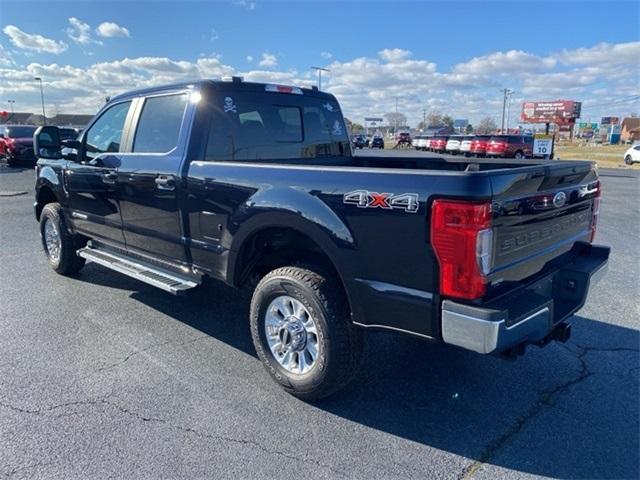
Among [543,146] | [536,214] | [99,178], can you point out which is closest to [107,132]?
[99,178]

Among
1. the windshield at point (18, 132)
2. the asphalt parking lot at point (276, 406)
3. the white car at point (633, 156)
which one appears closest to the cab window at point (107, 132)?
the asphalt parking lot at point (276, 406)

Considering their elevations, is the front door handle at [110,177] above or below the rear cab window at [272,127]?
below

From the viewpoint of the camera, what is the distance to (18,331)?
416 cm

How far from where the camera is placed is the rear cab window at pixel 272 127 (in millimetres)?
3799

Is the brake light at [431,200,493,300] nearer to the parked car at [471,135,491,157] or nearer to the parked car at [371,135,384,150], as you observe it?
the parked car at [471,135,491,157]

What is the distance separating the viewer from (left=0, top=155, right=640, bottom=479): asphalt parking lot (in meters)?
2.57

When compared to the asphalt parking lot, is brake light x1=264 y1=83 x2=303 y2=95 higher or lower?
higher

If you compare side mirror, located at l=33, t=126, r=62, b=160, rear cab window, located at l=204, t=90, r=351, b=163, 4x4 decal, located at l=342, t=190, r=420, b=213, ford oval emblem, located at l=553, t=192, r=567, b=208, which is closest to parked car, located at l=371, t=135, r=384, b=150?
side mirror, located at l=33, t=126, r=62, b=160

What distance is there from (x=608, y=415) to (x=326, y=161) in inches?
118

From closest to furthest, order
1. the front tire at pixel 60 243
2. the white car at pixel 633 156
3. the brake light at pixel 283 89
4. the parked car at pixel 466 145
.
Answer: the brake light at pixel 283 89, the front tire at pixel 60 243, the white car at pixel 633 156, the parked car at pixel 466 145

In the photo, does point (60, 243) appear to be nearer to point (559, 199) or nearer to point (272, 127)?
point (272, 127)

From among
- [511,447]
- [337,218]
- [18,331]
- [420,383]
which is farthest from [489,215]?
[18,331]

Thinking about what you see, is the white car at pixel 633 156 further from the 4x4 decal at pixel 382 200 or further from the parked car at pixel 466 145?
the 4x4 decal at pixel 382 200

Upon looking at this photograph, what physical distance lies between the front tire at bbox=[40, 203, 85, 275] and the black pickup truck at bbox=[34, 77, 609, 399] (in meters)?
0.67
